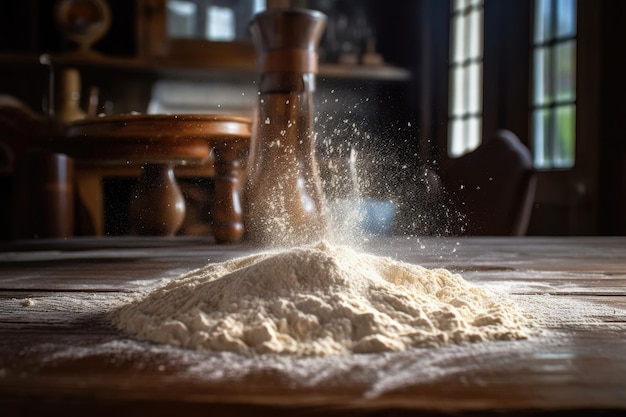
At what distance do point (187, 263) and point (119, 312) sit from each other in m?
0.41

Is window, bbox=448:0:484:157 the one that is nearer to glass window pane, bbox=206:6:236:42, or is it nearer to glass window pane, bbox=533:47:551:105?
glass window pane, bbox=533:47:551:105

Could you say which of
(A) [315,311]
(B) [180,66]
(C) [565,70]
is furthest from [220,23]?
(A) [315,311]

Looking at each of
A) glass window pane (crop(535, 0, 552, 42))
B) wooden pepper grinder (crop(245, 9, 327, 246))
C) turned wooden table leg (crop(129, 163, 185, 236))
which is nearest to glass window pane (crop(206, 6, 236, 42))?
glass window pane (crop(535, 0, 552, 42))

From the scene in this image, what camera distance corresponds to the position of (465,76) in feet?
10.3

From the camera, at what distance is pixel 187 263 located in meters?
0.95

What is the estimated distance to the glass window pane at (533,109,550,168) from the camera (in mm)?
2523

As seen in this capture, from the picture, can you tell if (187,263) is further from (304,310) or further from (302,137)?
(304,310)

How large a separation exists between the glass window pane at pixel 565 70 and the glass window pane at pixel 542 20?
0.09 m

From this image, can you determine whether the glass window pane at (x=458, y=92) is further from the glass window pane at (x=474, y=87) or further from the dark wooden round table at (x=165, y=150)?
the dark wooden round table at (x=165, y=150)

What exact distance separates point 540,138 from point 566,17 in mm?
434

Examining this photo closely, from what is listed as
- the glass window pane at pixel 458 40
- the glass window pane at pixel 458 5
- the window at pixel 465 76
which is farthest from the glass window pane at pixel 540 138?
the glass window pane at pixel 458 5

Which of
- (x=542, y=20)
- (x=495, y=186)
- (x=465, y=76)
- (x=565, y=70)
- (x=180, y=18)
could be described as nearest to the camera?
(x=495, y=186)

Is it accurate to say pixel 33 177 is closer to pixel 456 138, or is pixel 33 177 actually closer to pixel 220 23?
pixel 220 23

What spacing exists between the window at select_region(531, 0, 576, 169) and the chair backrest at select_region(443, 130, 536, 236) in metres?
0.69
